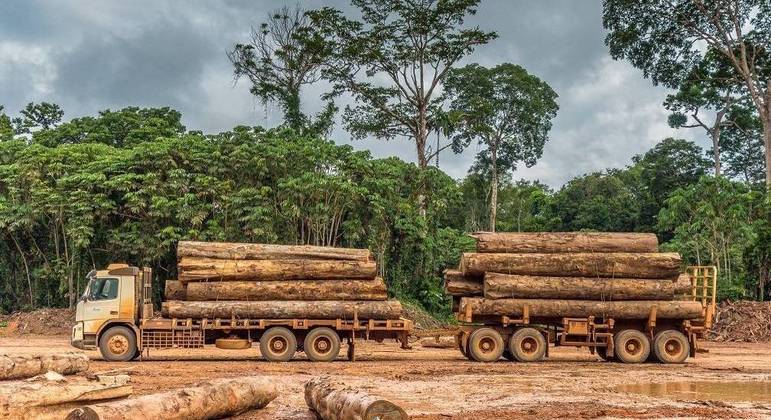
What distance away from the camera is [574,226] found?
2159 inches

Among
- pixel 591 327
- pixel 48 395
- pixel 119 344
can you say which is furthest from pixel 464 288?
pixel 48 395

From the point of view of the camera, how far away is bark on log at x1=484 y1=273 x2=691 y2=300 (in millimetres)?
22500

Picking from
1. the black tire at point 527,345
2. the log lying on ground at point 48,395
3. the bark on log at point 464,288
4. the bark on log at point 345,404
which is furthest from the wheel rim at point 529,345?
the log lying on ground at point 48,395

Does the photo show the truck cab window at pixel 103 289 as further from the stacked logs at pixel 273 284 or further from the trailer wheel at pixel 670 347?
the trailer wheel at pixel 670 347

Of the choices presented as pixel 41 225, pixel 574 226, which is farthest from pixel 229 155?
pixel 574 226

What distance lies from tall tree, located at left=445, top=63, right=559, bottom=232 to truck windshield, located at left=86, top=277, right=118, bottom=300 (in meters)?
31.6

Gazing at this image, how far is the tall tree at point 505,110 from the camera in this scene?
5288 cm

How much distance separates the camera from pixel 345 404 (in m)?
9.95

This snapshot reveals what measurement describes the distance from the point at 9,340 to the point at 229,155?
10494mm

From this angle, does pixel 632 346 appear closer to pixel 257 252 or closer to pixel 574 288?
pixel 574 288

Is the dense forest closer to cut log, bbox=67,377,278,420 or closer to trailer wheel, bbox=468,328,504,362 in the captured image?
trailer wheel, bbox=468,328,504,362

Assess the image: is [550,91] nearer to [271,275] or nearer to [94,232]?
[94,232]

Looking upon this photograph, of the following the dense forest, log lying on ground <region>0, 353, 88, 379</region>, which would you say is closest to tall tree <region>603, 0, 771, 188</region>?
the dense forest

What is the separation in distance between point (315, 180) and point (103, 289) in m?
11.3
